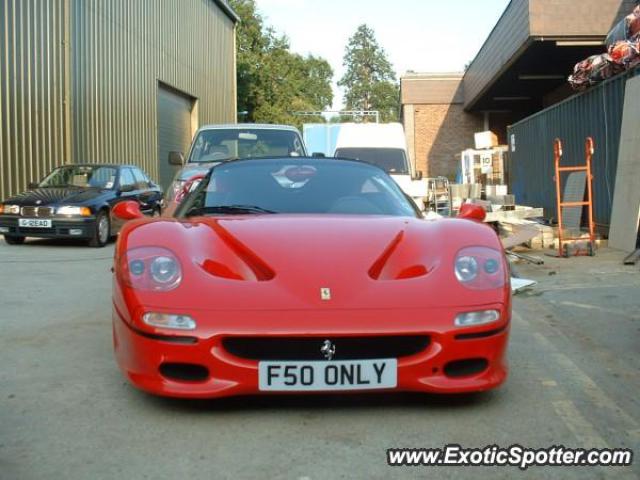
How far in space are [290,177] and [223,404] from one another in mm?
1671

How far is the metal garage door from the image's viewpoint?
2697 centimetres

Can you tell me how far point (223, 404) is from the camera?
A: 3.27m

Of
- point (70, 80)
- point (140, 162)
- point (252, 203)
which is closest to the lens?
point (252, 203)

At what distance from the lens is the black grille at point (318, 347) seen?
2.96 m

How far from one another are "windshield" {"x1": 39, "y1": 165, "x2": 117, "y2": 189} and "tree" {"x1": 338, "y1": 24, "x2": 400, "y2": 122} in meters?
81.4

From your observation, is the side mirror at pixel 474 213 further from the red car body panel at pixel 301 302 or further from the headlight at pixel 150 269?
the headlight at pixel 150 269

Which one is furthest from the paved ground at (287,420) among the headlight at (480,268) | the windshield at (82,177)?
the windshield at (82,177)

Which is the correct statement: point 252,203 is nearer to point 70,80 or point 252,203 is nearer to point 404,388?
point 404,388

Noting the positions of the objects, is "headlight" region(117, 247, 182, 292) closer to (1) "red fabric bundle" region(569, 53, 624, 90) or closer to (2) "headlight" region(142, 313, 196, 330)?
(2) "headlight" region(142, 313, 196, 330)

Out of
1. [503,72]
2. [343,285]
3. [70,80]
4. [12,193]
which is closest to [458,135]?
[503,72]

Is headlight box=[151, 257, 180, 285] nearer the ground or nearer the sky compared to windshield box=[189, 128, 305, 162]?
nearer the ground

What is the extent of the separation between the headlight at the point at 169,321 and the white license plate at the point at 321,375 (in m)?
0.34

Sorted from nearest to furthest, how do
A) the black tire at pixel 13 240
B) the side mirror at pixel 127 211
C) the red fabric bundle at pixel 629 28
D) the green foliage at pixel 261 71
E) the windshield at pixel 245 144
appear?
the side mirror at pixel 127 211 → the windshield at pixel 245 144 → the black tire at pixel 13 240 → the red fabric bundle at pixel 629 28 → the green foliage at pixel 261 71

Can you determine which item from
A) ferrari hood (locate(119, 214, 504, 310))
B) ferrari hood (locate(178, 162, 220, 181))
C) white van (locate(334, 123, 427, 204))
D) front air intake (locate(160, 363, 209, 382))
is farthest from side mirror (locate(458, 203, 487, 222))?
white van (locate(334, 123, 427, 204))
